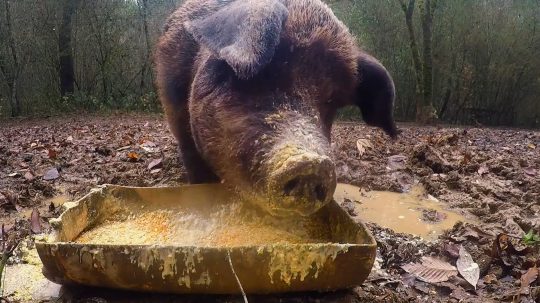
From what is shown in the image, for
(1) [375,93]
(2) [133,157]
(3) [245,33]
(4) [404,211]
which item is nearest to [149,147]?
(2) [133,157]

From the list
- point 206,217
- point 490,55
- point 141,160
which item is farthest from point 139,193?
point 490,55

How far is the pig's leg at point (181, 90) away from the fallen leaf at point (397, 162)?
2.49 m

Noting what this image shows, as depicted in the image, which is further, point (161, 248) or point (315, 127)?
point (315, 127)

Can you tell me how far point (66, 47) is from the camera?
693 inches

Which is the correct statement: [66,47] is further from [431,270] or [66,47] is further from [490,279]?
[490,279]

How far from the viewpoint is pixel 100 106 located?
17.8m

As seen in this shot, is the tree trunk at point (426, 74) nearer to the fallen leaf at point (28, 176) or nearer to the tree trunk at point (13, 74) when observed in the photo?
the tree trunk at point (13, 74)

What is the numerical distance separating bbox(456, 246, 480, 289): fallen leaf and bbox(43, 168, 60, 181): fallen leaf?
12.3 feet

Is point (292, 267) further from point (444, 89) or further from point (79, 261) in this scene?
point (444, 89)

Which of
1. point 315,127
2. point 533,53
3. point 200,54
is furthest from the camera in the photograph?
point 533,53

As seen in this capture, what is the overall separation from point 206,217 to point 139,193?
41 cm

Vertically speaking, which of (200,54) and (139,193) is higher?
(200,54)

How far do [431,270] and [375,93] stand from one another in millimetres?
1400

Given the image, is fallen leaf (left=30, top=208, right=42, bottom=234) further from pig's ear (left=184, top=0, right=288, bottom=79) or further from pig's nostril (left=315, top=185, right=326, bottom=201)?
pig's nostril (left=315, top=185, right=326, bottom=201)
